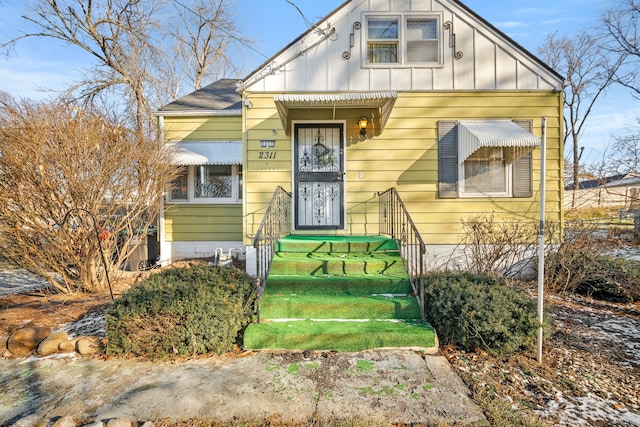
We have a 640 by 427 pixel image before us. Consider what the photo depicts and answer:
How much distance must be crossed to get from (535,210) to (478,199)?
117 centimetres

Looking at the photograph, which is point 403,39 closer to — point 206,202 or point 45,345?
point 206,202

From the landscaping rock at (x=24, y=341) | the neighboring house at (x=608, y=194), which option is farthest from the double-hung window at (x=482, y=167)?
the landscaping rock at (x=24, y=341)

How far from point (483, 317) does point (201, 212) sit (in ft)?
21.3

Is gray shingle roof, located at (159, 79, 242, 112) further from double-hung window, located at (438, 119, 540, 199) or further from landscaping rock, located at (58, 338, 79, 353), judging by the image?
landscaping rock, located at (58, 338, 79, 353)

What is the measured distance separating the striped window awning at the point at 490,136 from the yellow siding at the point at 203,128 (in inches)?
204

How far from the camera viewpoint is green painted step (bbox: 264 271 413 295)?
416 cm

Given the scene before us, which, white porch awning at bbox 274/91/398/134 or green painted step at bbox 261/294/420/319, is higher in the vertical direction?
white porch awning at bbox 274/91/398/134

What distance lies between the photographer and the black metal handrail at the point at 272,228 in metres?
4.26

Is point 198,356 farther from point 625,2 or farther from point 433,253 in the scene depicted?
point 625,2

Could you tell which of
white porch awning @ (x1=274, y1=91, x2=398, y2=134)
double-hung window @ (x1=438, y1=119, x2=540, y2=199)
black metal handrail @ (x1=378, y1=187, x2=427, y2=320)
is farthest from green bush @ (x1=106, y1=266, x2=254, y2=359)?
double-hung window @ (x1=438, y1=119, x2=540, y2=199)

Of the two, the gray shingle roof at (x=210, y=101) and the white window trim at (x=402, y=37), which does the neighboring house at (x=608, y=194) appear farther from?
the gray shingle roof at (x=210, y=101)

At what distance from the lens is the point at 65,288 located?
519 centimetres

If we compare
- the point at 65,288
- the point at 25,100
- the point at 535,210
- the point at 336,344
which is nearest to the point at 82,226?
the point at 65,288

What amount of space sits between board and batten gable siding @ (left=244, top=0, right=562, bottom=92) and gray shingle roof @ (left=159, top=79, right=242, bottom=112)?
91.7 inches
